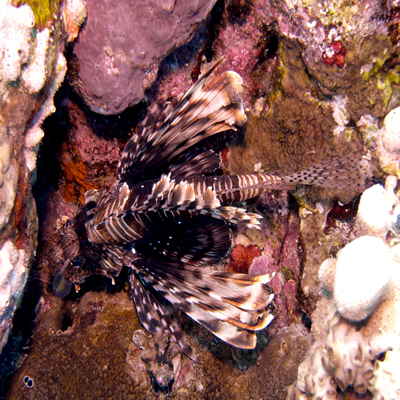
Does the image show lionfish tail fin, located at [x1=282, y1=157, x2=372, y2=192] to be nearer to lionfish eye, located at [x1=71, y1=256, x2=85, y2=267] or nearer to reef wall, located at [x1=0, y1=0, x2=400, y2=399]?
reef wall, located at [x1=0, y1=0, x2=400, y2=399]

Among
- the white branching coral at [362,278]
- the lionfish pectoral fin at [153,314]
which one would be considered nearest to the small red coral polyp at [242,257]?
the lionfish pectoral fin at [153,314]

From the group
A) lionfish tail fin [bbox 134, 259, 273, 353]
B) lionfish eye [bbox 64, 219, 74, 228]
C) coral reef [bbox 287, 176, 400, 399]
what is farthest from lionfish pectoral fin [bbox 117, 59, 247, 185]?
coral reef [bbox 287, 176, 400, 399]

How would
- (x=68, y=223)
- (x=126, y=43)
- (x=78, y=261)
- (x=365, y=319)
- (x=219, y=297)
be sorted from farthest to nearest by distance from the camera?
(x=68, y=223) < (x=78, y=261) < (x=219, y=297) < (x=126, y=43) < (x=365, y=319)

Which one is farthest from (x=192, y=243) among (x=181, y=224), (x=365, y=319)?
(x=365, y=319)

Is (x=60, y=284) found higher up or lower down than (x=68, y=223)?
lower down

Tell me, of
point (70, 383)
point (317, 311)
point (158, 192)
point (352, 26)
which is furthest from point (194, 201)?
point (70, 383)

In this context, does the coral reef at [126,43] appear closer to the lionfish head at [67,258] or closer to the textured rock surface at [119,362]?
the lionfish head at [67,258]

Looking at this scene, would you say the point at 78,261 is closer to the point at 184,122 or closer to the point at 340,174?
the point at 184,122
